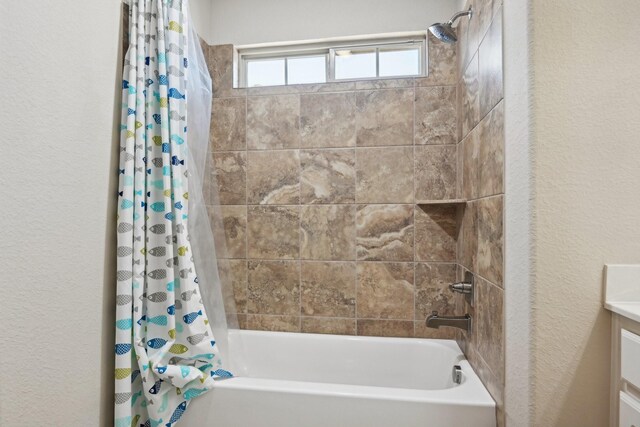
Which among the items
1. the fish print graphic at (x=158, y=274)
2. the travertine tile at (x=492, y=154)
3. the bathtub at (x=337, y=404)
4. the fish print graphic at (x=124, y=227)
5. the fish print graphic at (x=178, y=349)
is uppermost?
the travertine tile at (x=492, y=154)

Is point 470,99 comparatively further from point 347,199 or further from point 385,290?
point 385,290

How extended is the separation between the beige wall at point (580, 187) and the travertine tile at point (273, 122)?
4.70 ft

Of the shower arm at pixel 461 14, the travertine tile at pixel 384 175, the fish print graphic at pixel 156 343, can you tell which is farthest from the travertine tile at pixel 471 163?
the fish print graphic at pixel 156 343

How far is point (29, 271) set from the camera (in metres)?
1.12

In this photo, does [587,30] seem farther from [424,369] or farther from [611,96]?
[424,369]

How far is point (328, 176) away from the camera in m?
2.19

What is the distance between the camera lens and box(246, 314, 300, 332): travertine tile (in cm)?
223

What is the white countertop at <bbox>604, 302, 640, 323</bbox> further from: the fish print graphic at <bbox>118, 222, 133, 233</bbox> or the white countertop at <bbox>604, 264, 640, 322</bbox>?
the fish print graphic at <bbox>118, 222, 133, 233</bbox>

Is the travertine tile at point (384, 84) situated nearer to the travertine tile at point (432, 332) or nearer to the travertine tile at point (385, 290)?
the travertine tile at point (385, 290)

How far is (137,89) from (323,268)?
1.34m

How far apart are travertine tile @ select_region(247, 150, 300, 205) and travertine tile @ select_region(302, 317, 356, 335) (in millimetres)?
729

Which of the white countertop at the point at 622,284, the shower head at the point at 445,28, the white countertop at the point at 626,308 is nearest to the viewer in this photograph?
the white countertop at the point at 626,308

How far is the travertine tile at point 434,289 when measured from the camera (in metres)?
2.09

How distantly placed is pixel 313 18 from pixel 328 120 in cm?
66
